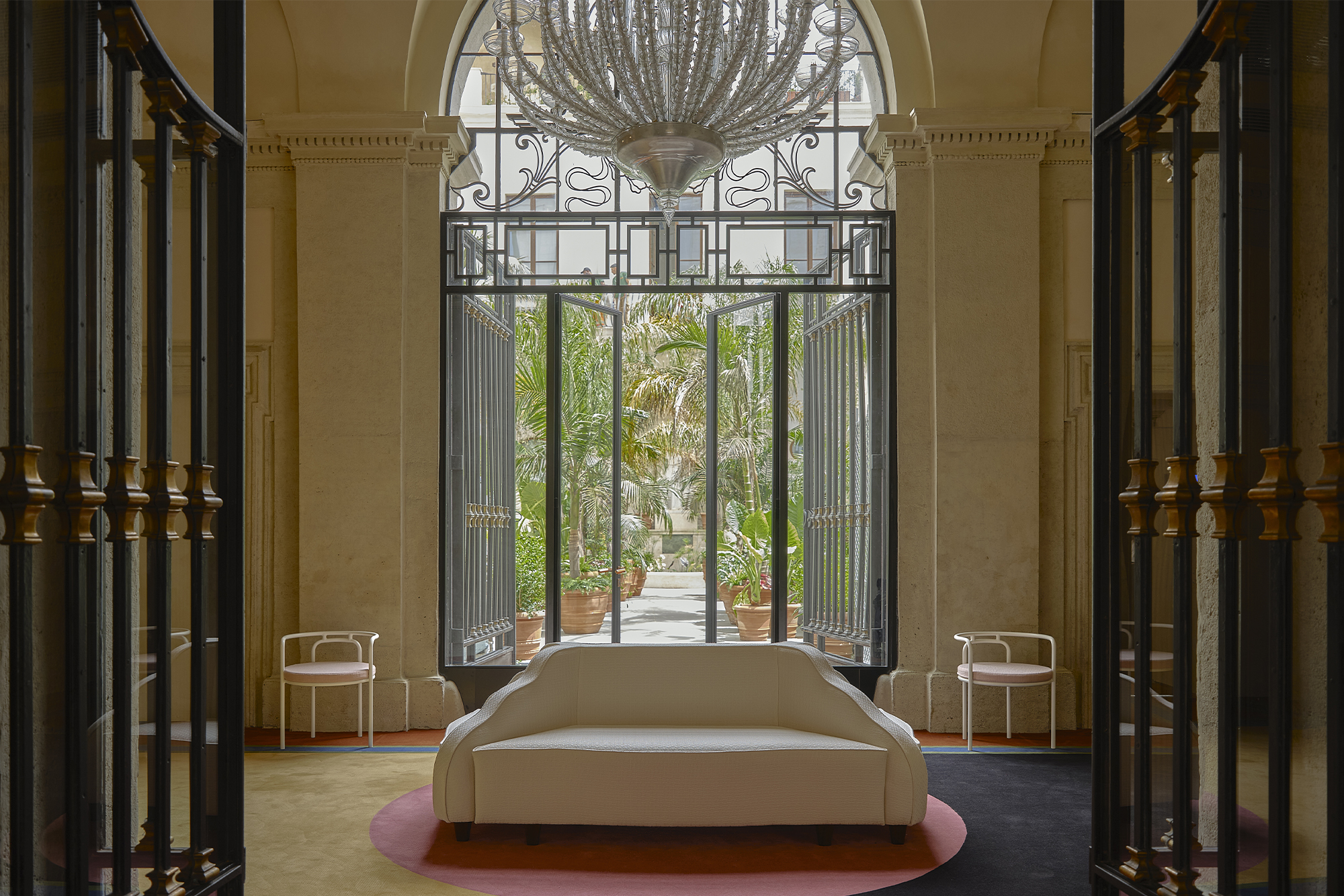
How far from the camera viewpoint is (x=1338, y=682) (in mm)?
1279

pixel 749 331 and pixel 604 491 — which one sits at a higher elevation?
pixel 749 331

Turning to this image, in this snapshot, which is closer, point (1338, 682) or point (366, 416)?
point (1338, 682)

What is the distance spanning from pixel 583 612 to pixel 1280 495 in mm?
9820

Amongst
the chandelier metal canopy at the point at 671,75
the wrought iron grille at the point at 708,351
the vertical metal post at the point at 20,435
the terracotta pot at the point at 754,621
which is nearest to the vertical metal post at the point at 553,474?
the wrought iron grille at the point at 708,351

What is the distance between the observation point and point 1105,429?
209 centimetres

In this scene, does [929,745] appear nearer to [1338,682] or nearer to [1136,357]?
[1136,357]

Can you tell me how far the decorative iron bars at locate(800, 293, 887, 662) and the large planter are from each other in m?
4.24

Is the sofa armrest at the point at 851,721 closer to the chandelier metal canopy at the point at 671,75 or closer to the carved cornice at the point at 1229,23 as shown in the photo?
the chandelier metal canopy at the point at 671,75

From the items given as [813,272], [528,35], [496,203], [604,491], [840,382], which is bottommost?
[604,491]

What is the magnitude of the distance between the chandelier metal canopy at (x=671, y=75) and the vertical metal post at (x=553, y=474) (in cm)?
279

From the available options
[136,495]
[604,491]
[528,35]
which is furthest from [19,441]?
[604,491]

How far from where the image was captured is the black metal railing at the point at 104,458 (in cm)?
137

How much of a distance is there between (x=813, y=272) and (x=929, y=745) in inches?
111

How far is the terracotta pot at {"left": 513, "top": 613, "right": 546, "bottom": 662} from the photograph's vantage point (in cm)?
876
